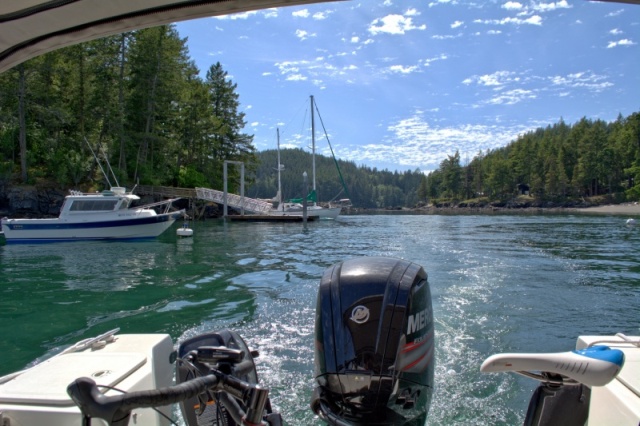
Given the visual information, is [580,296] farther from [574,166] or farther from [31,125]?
[574,166]

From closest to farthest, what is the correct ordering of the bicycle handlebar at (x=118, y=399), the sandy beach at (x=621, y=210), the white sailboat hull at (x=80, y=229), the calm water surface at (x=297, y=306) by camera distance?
the bicycle handlebar at (x=118, y=399) < the calm water surface at (x=297, y=306) < the white sailboat hull at (x=80, y=229) < the sandy beach at (x=621, y=210)

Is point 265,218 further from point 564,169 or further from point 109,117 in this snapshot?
point 564,169

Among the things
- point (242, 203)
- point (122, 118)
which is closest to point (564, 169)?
point (242, 203)

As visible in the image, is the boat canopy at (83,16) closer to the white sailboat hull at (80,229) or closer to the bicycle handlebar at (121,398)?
the bicycle handlebar at (121,398)

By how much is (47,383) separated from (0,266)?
46.3 ft

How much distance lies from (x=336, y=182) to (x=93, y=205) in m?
136

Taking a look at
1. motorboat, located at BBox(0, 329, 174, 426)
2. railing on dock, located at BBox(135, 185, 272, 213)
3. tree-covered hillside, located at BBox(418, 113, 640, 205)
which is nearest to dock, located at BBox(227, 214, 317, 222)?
railing on dock, located at BBox(135, 185, 272, 213)

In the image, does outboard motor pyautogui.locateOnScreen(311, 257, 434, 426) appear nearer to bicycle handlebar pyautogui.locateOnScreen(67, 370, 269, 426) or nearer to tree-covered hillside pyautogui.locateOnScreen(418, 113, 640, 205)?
bicycle handlebar pyautogui.locateOnScreen(67, 370, 269, 426)

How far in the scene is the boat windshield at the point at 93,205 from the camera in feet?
69.9

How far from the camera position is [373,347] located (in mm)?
2160

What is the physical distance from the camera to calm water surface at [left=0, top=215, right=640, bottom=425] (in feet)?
13.2

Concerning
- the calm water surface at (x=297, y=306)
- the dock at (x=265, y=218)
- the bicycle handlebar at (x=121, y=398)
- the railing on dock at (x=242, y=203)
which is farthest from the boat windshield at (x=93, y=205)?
the bicycle handlebar at (x=121, y=398)

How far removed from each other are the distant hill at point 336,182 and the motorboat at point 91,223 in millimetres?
112587

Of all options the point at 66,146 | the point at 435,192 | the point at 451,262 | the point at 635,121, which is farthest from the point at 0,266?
the point at 435,192
